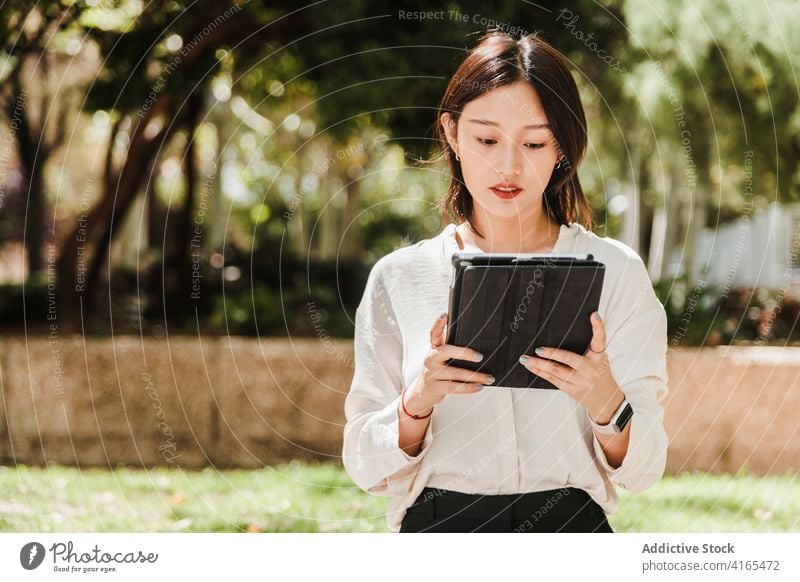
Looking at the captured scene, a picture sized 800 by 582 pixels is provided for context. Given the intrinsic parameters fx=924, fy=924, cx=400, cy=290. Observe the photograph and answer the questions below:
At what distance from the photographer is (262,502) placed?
157 inches

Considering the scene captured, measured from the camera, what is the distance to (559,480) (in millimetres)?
1722

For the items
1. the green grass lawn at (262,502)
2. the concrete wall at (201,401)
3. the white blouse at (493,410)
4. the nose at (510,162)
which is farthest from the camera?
the concrete wall at (201,401)

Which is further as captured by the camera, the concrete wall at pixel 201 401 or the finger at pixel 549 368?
the concrete wall at pixel 201 401

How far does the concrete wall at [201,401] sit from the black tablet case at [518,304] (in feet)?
10.7

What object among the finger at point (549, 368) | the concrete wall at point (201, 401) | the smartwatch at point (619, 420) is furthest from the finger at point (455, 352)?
the concrete wall at point (201, 401)

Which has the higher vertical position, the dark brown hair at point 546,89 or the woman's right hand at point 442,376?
the dark brown hair at point 546,89

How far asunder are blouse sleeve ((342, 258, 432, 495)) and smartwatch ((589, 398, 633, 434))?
32 cm

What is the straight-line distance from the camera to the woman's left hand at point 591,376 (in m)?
1.62

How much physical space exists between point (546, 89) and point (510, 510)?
31.8 inches

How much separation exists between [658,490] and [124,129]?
16.5ft

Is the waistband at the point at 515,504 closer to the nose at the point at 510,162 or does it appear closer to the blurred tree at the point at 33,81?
the nose at the point at 510,162

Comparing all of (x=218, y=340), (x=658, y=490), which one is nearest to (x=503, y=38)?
(x=658, y=490)

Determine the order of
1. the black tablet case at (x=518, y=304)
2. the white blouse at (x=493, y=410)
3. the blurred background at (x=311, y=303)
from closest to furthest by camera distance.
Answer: the black tablet case at (x=518, y=304) < the white blouse at (x=493, y=410) < the blurred background at (x=311, y=303)

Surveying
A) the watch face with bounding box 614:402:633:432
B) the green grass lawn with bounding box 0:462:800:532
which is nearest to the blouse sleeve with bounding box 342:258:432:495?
the watch face with bounding box 614:402:633:432
